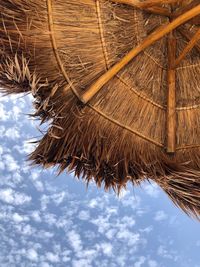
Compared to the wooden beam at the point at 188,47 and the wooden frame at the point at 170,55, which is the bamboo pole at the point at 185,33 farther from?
the wooden beam at the point at 188,47

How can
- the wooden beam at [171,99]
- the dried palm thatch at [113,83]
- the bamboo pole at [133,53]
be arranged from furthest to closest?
the wooden beam at [171,99], the bamboo pole at [133,53], the dried palm thatch at [113,83]

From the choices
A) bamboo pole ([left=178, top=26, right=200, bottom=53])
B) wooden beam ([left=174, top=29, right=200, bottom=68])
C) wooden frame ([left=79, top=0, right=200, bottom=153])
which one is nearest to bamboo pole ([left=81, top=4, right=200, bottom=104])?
wooden frame ([left=79, top=0, right=200, bottom=153])

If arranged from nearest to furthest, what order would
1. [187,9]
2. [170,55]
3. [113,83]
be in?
[187,9]
[113,83]
[170,55]

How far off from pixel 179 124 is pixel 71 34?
2.87 feet

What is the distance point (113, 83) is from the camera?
2699 millimetres

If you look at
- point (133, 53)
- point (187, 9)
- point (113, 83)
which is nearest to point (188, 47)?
point (187, 9)

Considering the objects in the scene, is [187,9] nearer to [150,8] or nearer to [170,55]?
[150,8]

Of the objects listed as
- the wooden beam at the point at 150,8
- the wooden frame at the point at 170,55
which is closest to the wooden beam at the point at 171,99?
the wooden frame at the point at 170,55

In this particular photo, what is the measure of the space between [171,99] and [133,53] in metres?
0.38

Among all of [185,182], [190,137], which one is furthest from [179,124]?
[185,182]

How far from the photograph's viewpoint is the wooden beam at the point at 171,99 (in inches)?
110

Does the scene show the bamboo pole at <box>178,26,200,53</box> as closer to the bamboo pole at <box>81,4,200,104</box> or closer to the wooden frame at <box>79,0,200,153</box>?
the wooden frame at <box>79,0,200,153</box>

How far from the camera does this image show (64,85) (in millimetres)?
2494

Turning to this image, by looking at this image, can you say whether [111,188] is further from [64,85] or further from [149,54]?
[149,54]
